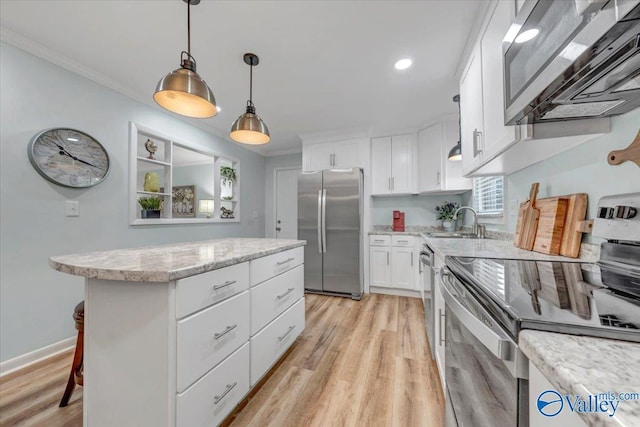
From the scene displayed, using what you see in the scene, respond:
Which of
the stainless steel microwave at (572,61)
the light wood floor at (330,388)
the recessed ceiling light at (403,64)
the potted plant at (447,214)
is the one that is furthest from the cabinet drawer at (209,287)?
the potted plant at (447,214)

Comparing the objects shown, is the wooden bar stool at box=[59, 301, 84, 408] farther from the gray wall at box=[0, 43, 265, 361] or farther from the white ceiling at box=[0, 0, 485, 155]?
the white ceiling at box=[0, 0, 485, 155]

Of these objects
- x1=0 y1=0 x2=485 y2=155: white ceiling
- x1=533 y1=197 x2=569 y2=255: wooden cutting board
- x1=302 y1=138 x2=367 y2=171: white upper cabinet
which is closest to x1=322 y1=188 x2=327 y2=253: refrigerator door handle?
x1=302 y1=138 x2=367 y2=171: white upper cabinet

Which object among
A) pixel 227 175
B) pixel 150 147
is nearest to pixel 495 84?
pixel 150 147

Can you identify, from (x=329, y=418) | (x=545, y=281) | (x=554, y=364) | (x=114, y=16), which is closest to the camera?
(x=554, y=364)

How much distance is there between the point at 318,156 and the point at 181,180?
331 cm

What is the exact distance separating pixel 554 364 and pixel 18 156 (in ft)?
10.0

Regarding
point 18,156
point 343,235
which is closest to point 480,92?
point 343,235

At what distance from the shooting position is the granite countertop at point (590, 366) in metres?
0.26

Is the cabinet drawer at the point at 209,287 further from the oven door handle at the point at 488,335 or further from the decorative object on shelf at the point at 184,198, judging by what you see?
the decorative object on shelf at the point at 184,198

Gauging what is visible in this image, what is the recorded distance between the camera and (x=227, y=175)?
154 inches

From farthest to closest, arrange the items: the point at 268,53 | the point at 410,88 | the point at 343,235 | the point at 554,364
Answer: the point at 343,235 → the point at 410,88 → the point at 268,53 → the point at 554,364

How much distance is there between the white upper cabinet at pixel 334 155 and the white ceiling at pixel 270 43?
904 mm

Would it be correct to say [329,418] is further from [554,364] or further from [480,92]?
[480,92]

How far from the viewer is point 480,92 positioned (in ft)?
4.86
